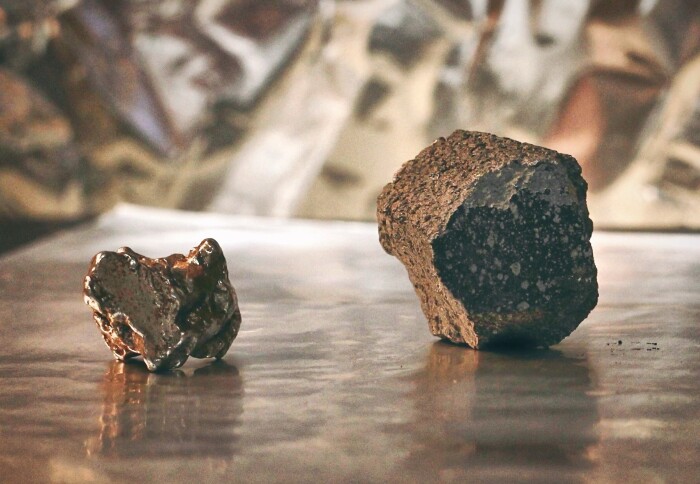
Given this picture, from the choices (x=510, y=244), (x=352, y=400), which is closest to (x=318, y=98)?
(x=510, y=244)

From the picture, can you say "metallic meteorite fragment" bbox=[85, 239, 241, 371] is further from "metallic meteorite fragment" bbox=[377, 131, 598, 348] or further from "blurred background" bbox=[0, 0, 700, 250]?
"blurred background" bbox=[0, 0, 700, 250]

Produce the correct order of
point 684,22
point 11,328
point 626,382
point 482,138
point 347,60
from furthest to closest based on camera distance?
point 347,60 → point 684,22 → point 11,328 → point 482,138 → point 626,382

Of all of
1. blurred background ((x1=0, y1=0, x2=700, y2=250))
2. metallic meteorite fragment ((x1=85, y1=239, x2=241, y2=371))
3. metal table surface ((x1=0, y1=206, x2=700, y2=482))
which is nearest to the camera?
metal table surface ((x1=0, y1=206, x2=700, y2=482))

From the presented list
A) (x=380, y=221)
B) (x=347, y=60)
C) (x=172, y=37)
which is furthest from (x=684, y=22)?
(x=380, y=221)

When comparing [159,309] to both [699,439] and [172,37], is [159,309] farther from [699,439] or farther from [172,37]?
[172,37]

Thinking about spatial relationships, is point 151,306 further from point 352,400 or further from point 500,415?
point 500,415

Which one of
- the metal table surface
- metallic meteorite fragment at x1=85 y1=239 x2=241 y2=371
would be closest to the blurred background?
the metal table surface

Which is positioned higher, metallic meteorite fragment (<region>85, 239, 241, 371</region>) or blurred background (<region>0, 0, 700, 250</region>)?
metallic meteorite fragment (<region>85, 239, 241, 371</region>)
